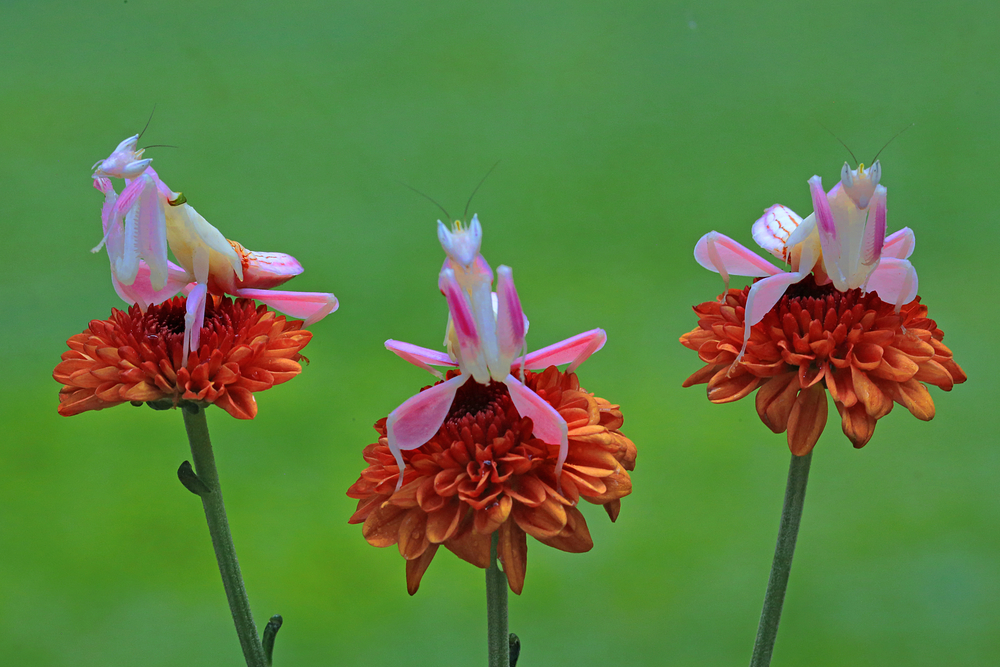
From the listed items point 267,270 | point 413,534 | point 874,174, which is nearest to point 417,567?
point 413,534

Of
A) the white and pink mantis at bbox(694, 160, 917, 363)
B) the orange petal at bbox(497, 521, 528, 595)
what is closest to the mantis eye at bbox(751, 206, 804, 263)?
the white and pink mantis at bbox(694, 160, 917, 363)

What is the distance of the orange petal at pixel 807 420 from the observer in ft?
1.82

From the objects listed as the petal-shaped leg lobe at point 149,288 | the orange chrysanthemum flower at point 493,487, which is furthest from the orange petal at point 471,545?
the petal-shaped leg lobe at point 149,288

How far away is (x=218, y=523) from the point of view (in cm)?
60

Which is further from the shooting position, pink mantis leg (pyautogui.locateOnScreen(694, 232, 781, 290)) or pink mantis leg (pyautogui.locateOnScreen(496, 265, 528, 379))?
pink mantis leg (pyautogui.locateOnScreen(694, 232, 781, 290))

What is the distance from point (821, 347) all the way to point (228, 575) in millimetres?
367

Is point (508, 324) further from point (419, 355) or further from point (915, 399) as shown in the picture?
point (915, 399)

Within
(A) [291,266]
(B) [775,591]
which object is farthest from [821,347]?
(A) [291,266]

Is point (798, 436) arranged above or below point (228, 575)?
Answer: above

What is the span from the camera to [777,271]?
60 cm

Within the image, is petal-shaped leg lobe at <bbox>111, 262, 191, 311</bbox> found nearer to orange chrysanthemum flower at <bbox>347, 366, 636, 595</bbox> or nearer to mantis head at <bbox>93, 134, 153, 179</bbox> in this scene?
mantis head at <bbox>93, 134, 153, 179</bbox>

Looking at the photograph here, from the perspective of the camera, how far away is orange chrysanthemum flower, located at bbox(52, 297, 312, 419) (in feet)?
1.83

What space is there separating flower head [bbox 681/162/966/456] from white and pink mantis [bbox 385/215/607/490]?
0.13 metres

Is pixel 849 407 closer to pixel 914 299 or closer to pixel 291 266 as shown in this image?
pixel 914 299
